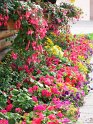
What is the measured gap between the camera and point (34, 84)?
5930 millimetres

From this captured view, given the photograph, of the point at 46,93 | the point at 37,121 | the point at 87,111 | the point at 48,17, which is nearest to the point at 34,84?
the point at 46,93

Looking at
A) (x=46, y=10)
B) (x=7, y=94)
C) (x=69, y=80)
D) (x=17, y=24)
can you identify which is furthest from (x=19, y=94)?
(x=46, y=10)

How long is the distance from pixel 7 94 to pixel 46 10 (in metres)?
3.69

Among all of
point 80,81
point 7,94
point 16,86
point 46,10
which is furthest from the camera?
point 46,10

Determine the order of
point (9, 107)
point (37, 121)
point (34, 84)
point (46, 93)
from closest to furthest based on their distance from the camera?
point (37, 121)
point (9, 107)
point (46, 93)
point (34, 84)

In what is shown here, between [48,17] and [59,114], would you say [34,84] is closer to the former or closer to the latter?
[59,114]

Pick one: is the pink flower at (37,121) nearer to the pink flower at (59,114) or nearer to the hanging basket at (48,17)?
the pink flower at (59,114)

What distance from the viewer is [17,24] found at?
5176mm

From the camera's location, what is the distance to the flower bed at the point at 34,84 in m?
4.79

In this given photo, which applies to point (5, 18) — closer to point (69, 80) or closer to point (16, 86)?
point (16, 86)

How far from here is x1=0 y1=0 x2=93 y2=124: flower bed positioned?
15.7 feet

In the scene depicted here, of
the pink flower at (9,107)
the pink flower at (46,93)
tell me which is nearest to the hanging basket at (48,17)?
the pink flower at (46,93)

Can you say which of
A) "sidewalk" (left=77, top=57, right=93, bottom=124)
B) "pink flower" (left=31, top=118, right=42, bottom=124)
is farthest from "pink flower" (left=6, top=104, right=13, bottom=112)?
"sidewalk" (left=77, top=57, right=93, bottom=124)

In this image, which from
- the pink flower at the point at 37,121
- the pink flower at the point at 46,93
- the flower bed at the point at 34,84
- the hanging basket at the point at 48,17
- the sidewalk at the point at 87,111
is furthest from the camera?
the hanging basket at the point at 48,17
